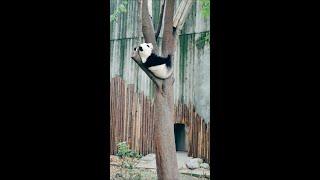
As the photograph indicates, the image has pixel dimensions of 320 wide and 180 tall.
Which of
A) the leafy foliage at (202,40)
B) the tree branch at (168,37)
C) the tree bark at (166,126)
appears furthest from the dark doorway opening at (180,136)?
the tree branch at (168,37)

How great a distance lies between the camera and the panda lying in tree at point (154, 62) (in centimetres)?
440

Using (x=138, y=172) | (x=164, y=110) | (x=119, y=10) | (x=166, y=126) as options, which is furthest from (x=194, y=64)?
(x=138, y=172)

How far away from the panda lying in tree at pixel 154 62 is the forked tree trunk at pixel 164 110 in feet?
0.16

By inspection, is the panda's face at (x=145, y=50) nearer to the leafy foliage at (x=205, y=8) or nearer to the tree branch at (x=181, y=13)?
the tree branch at (x=181, y=13)

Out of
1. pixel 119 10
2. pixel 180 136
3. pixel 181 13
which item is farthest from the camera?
pixel 119 10

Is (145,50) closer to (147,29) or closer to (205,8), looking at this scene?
(147,29)

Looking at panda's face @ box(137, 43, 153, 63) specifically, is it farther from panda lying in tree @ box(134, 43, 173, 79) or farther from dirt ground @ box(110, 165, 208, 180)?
dirt ground @ box(110, 165, 208, 180)

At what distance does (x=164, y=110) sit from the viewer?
4.41 metres

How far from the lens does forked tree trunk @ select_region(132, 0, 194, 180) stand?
437 cm

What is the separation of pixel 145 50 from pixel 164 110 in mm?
771
